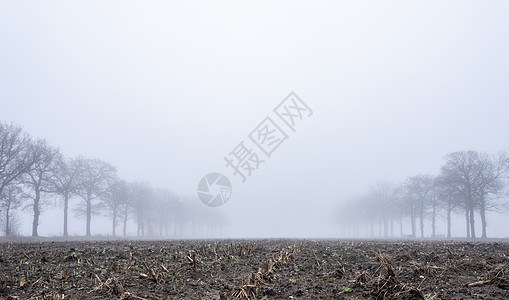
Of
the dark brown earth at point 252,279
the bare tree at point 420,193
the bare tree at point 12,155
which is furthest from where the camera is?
the bare tree at point 420,193

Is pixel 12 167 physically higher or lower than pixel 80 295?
higher

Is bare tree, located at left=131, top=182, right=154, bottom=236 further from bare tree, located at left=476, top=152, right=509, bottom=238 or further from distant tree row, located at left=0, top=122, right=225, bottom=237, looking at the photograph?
bare tree, located at left=476, top=152, right=509, bottom=238

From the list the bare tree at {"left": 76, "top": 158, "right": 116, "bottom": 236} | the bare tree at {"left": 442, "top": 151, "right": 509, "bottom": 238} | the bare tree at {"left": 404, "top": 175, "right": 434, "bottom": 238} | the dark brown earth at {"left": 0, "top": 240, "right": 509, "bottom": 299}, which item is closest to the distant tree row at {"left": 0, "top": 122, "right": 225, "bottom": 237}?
the bare tree at {"left": 76, "top": 158, "right": 116, "bottom": 236}

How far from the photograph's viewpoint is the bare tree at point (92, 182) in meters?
52.1

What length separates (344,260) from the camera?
1150 cm

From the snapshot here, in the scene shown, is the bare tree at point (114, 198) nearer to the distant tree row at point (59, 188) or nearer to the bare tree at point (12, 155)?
the distant tree row at point (59, 188)

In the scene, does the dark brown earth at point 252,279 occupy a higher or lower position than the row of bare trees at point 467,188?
lower

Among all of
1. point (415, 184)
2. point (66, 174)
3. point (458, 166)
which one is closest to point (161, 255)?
point (66, 174)

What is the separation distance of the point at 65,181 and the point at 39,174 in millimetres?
5663

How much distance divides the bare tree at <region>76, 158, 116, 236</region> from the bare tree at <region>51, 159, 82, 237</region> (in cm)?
95

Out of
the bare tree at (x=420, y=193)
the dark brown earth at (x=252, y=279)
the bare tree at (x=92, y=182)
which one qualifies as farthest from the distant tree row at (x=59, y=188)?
the bare tree at (x=420, y=193)

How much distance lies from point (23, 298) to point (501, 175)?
5857cm

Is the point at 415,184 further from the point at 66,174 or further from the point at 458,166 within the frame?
the point at 66,174

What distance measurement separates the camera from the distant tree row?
39.4m
